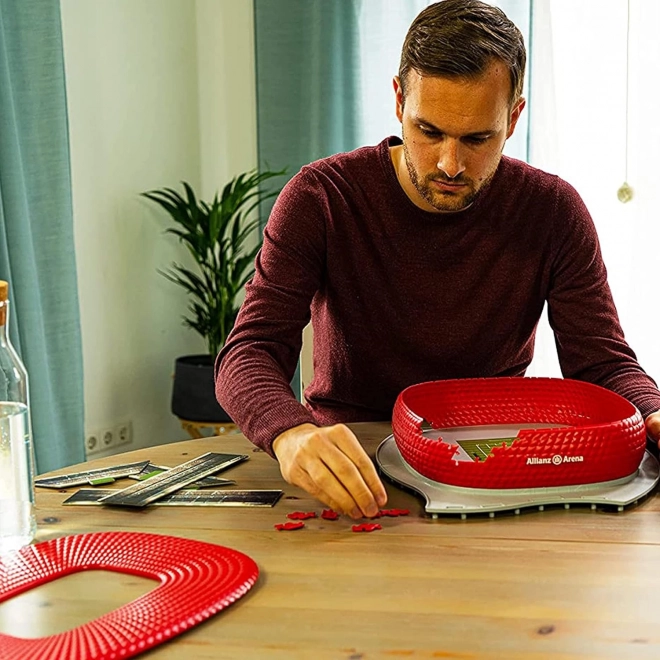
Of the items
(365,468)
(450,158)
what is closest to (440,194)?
A: (450,158)

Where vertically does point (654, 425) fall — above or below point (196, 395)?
above

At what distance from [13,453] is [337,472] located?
0.37 m

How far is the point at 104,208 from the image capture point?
11.1 feet

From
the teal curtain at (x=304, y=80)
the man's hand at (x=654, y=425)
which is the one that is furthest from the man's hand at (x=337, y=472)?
the teal curtain at (x=304, y=80)

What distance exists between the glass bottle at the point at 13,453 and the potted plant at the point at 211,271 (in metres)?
2.21

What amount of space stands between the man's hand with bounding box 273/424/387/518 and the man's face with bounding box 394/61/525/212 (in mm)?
591

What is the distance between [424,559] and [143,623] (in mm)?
315

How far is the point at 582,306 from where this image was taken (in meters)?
1.80

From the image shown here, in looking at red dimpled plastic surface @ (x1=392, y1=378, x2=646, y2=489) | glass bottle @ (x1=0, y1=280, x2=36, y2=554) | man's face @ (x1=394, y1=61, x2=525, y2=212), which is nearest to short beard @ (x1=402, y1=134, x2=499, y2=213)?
man's face @ (x1=394, y1=61, x2=525, y2=212)

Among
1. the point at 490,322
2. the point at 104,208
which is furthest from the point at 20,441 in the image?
the point at 104,208

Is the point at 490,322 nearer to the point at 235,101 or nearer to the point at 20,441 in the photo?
the point at 20,441

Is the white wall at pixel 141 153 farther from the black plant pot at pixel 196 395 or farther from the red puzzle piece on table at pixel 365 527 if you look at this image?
the red puzzle piece on table at pixel 365 527

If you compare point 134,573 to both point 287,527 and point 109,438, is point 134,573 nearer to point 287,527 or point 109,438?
point 287,527

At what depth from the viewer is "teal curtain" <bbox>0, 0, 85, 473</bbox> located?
2.86 meters
